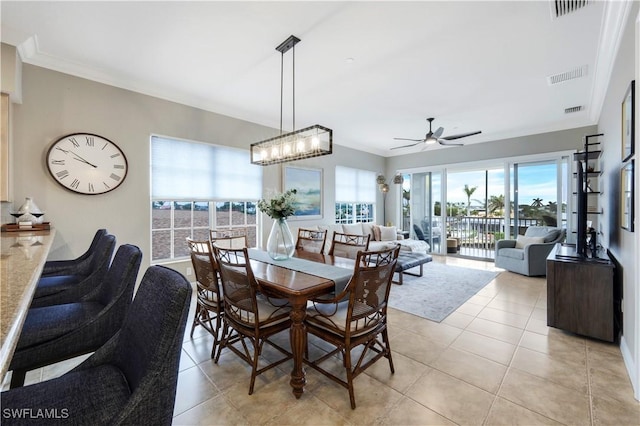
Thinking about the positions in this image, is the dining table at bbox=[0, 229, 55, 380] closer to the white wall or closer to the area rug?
the white wall

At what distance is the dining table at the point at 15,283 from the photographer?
67cm

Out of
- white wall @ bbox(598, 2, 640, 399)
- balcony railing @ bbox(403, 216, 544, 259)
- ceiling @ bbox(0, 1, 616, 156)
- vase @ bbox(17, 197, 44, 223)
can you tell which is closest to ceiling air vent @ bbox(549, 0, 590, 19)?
ceiling @ bbox(0, 1, 616, 156)

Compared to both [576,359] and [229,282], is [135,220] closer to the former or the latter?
[229,282]

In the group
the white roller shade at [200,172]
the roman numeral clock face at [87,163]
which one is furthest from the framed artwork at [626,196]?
the roman numeral clock face at [87,163]

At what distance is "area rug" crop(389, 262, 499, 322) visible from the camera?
3.51m

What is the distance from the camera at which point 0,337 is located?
2.15 ft

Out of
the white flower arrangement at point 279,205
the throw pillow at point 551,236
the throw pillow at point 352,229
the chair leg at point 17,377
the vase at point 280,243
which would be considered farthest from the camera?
the throw pillow at point 352,229

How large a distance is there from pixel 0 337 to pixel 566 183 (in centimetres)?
755

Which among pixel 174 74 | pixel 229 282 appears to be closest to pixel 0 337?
pixel 229 282

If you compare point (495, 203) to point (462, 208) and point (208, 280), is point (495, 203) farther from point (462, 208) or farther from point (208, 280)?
point (208, 280)

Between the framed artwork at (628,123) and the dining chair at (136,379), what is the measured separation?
10.6ft

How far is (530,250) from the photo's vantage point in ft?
16.3

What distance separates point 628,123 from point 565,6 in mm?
1091

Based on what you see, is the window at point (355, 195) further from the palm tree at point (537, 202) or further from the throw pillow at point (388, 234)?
the palm tree at point (537, 202)
